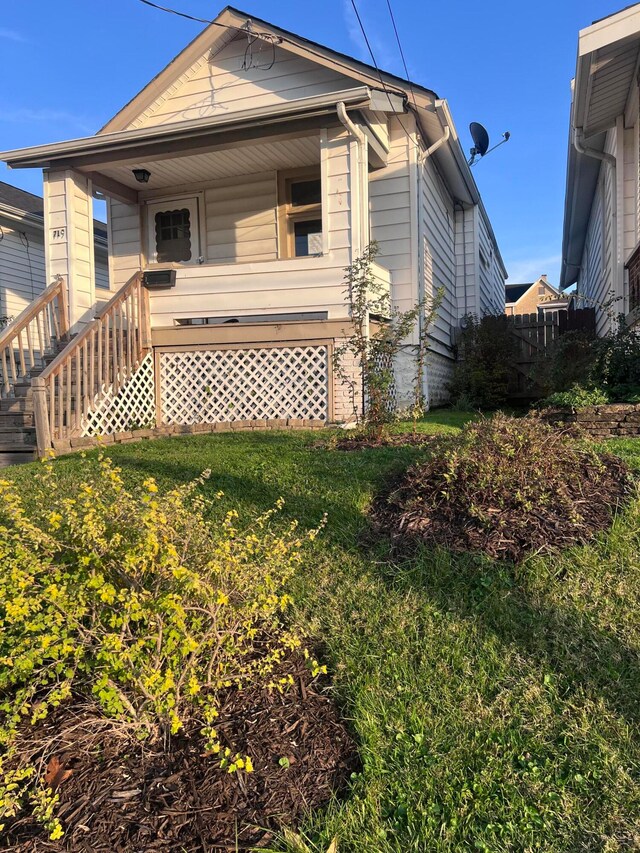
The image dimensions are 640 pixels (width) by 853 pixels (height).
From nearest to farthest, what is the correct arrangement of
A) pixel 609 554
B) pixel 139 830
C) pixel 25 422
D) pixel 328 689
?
pixel 139 830
pixel 328 689
pixel 609 554
pixel 25 422

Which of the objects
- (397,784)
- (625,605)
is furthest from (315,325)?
(397,784)

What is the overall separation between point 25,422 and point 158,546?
6.37 meters

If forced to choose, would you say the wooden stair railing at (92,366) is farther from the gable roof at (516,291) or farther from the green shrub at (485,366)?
the gable roof at (516,291)

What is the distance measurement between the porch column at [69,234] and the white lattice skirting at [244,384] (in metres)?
1.74

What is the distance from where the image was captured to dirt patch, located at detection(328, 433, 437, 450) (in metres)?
5.73

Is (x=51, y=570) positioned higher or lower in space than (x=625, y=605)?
higher

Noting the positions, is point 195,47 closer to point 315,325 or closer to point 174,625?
point 315,325

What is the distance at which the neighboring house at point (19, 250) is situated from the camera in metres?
13.8

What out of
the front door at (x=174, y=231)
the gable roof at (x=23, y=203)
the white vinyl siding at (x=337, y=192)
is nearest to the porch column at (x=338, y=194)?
the white vinyl siding at (x=337, y=192)

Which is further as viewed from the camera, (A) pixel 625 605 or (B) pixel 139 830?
(A) pixel 625 605

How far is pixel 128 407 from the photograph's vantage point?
842 centimetres

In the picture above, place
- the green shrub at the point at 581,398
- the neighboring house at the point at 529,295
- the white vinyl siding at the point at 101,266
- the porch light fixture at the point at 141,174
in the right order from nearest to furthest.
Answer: the green shrub at the point at 581,398 → the porch light fixture at the point at 141,174 → the white vinyl siding at the point at 101,266 → the neighboring house at the point at 529,295

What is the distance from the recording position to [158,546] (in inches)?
87.1

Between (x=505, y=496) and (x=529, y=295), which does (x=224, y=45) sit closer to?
(x=505, y=496)
